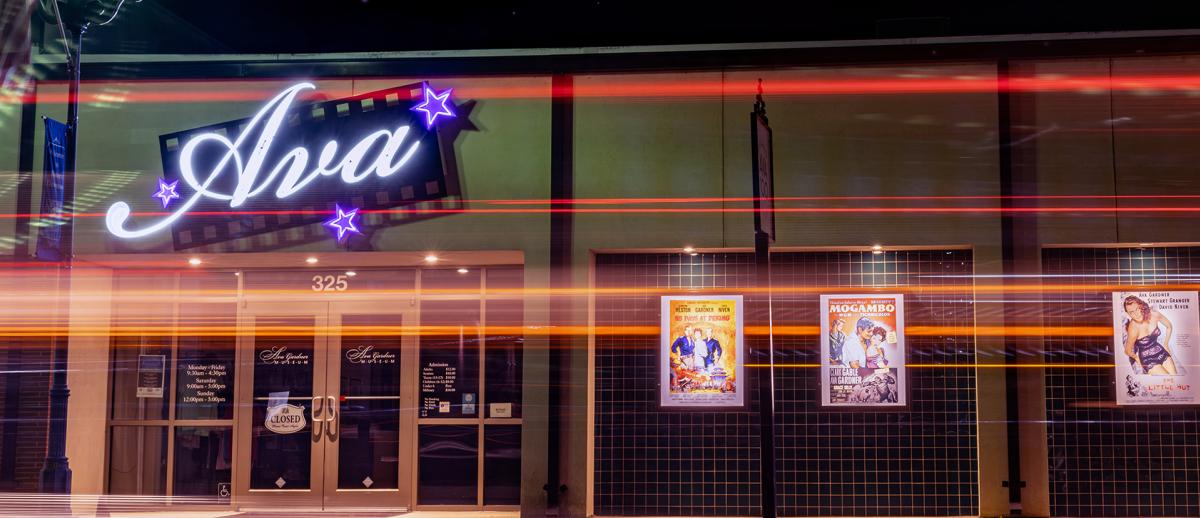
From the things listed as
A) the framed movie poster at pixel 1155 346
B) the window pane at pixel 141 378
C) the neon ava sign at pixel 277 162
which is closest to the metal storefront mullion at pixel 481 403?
the neon ava sign at pixel 277 162

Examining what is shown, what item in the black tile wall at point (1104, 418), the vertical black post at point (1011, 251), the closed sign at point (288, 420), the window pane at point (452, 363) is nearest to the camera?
the vertical black post at point (1011, 251)

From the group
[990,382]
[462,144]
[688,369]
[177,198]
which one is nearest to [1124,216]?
[990,382]

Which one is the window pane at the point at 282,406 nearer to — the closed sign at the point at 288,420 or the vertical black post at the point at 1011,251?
the closed sign at the point at 288,420

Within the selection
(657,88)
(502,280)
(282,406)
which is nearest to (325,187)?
(502,280)

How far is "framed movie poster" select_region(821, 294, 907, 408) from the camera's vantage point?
10.8 m

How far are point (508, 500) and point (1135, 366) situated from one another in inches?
293

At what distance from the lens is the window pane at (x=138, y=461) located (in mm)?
11930

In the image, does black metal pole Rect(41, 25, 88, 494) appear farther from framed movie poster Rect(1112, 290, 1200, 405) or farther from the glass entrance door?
framed movie poster Rect(1112, 290, 1200, 405)

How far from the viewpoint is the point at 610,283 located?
11242mm

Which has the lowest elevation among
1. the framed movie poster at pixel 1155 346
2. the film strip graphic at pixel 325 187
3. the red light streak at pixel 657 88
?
the framed movie poster at pixel 1155 346

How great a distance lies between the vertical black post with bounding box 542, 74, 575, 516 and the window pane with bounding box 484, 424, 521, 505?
0.85 meters

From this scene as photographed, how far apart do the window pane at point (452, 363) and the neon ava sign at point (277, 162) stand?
166 centimetres

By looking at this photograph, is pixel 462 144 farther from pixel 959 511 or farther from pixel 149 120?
pixel 959 511

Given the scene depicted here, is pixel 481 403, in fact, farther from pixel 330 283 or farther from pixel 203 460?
pixel 203 460
